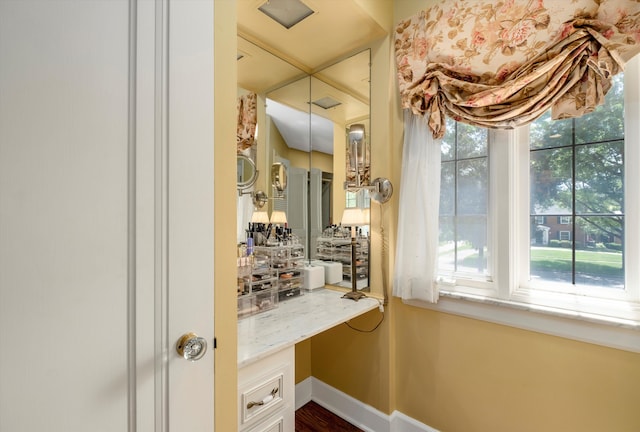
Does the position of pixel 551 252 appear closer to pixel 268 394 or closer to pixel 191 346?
pixel 268 394

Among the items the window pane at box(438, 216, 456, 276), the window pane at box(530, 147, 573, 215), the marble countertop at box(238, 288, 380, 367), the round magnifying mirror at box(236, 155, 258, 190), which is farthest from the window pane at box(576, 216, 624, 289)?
the round magnifying mirror at box(236, 155, 258, 190)

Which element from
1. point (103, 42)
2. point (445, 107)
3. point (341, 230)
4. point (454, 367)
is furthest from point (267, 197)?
point (454, 367)

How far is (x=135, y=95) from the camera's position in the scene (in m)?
0.67

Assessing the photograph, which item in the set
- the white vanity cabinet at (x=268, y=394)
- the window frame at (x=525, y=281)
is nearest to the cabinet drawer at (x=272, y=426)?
the white vanity cabinet at (x=268, y=394)

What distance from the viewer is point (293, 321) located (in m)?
1.37

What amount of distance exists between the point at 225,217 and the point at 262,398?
73cm

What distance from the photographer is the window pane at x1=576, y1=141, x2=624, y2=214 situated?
1241 millimetres

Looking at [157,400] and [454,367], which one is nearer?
[157,400]

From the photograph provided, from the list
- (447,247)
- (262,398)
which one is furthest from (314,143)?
(262,398)

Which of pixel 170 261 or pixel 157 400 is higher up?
pixel 170 261

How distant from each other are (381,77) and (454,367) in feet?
5.66

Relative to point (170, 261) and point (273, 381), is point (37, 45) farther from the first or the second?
point (273, 381)

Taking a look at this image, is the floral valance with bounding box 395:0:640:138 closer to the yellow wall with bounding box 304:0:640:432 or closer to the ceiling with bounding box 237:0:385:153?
the yellow wall with bounding box 304:0:640:432

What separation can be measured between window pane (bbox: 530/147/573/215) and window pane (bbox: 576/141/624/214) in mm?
36
